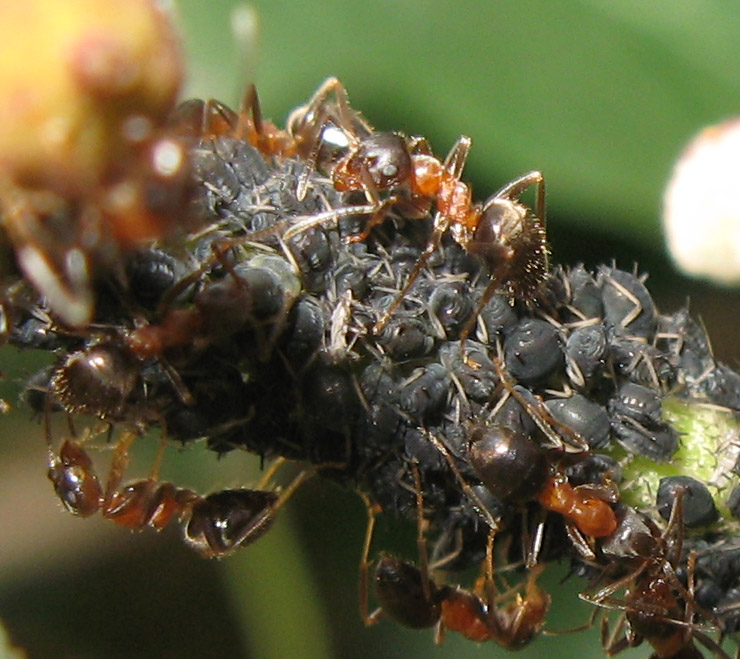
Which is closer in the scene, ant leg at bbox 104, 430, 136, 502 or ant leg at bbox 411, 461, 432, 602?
ant leg at bbox 411, 461, 432, 602

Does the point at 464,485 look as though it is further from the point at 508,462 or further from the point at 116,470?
the point at 116,470

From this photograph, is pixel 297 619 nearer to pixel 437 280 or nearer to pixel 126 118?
pixel 437 280

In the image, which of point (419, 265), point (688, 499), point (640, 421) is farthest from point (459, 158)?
point (688, 499)

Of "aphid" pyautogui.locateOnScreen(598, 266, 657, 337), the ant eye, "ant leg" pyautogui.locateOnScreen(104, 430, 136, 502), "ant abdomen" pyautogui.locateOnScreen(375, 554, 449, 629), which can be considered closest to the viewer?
"aphid" pyautogui.locateOnScreen(598, 266, 657, 337)

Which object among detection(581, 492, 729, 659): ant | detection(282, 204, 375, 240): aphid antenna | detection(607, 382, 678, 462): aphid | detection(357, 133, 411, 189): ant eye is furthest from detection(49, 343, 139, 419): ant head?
detection(581, 492, 729, 659): ant

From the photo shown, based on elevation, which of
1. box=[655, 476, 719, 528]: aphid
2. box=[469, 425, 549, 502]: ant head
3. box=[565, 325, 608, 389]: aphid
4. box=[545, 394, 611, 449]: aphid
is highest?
box=[565, 325, 608, 389]: aphid

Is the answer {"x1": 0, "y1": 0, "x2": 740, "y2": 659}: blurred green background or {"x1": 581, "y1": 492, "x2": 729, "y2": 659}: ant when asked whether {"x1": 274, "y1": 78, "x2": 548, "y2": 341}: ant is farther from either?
{"x1": 0, "y1": 0, "x2": 740, "y2": 659}: blurred green background
